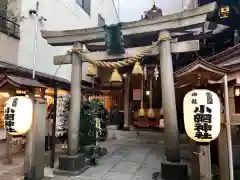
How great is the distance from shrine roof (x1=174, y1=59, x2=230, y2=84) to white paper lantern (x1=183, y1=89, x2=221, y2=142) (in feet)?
1.38

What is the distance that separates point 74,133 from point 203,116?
5.05 m

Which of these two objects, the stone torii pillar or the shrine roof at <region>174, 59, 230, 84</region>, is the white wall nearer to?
the stone torii pillar

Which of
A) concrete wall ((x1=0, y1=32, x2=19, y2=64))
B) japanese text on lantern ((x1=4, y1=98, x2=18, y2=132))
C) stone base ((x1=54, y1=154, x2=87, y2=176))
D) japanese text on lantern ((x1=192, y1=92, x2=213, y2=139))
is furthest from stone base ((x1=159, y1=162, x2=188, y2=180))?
concrete wall ((x1=0, y1=32, x2=19, y2=64))

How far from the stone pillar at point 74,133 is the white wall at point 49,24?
4.08 m

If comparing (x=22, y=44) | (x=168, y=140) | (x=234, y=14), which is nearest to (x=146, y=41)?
(x=234, y=14)

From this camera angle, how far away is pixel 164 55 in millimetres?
7473

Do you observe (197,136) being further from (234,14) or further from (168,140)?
(234,14)

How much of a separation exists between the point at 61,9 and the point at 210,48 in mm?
10834

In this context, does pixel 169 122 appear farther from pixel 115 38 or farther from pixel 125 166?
pixel 115 38

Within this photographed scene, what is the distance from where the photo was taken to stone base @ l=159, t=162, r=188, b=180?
6.80 meters

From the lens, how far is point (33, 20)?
12.1 metres

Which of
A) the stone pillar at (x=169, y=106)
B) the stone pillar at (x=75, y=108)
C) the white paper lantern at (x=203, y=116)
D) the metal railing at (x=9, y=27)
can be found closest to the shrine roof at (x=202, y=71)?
the white paper lantern at (x=203, y=116)

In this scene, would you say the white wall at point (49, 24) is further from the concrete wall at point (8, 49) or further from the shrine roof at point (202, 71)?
the shrine roof at point (202, 71)

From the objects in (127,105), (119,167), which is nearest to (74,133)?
(119,167)
